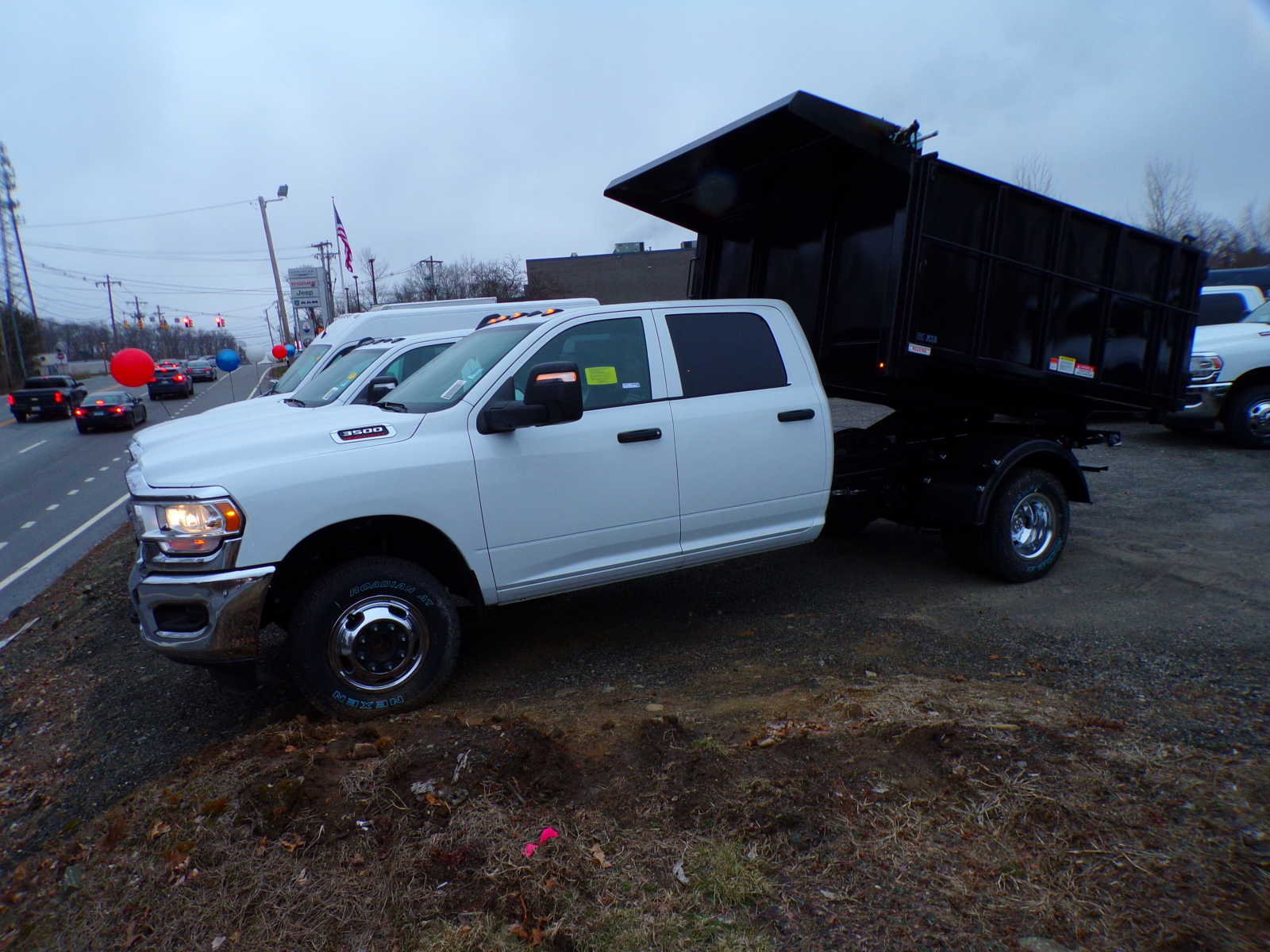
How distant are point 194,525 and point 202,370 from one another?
192 ft

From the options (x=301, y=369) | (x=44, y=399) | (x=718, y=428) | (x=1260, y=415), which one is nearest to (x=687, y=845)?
(x=718, y=428)

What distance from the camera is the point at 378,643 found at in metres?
4.07

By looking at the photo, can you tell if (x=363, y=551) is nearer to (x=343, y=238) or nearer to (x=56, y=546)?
(x=56, y=546)

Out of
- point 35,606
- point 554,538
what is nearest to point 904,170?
point 554,538

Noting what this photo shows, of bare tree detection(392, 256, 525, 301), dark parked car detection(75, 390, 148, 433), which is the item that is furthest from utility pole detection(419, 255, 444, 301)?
dark parked car detection(75, 390, 148, 433)

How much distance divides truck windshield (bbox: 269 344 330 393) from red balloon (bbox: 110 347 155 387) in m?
7.83

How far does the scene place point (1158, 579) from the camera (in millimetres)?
5902

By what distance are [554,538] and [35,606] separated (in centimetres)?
575

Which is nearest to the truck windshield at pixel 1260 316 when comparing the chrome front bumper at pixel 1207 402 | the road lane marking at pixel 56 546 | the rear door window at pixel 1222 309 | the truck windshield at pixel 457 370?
the chrome front bumper at pixel 1207 402

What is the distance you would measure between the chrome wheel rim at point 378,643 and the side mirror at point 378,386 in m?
4.15

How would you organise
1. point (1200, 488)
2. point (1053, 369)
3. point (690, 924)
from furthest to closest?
point (1200, 488), point (1053, 369), point (690, 924)

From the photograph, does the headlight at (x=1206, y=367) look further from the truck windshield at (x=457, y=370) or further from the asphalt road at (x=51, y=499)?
the asphalt road at (x=51, y=499)

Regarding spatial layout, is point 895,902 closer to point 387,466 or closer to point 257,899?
point 257,899

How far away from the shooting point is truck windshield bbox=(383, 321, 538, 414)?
14.5 ft
